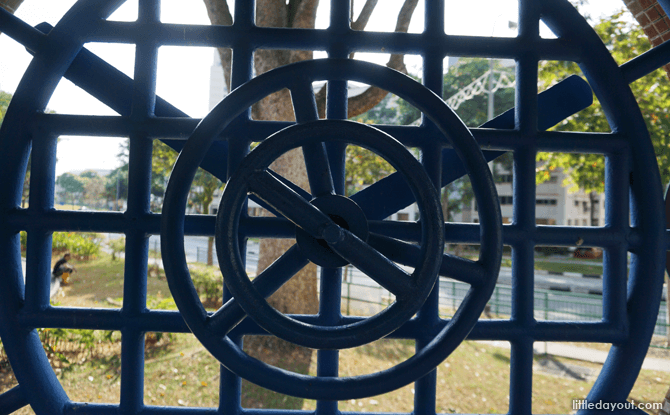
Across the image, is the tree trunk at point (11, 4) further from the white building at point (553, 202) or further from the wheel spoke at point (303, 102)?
the white building at point (553, 202)

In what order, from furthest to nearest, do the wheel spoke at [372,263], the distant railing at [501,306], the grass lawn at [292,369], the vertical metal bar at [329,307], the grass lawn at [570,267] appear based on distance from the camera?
the grass lawn at [570,267] → the distant railing at [501,306] → the grass lawn at [292,369] → the vertical metal bar at [329,307] → the wheel spoke at [372,263]

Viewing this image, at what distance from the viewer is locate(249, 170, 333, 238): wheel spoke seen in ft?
2.90

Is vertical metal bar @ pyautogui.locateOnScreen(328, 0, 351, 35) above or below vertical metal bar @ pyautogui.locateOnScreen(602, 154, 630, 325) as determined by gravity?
above

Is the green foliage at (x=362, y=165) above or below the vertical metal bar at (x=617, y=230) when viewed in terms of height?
above

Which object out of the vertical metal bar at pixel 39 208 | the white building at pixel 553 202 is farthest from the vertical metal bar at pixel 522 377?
the white building at pixel 553 202

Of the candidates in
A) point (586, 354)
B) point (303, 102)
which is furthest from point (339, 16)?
point (586, 354)

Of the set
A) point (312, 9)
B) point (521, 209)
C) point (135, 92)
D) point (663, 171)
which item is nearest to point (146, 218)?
point (135, 92)

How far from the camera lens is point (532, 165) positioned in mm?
1229

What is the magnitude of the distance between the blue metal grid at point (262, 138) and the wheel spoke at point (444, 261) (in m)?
0.16

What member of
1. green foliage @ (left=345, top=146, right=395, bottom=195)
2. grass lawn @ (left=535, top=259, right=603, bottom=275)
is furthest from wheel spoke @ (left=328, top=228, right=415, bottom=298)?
grass lawn @ (left=535, top=259, right=603, bottom=275)

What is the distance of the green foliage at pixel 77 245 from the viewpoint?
34.9 ft

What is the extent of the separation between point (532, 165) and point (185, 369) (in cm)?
456

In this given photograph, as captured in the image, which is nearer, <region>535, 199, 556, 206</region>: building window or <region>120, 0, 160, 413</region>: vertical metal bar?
<region>120, 0, 160, 413</region>: vertical metal bar

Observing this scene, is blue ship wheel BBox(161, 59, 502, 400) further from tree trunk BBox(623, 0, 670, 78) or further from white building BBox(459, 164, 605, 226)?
white building BBox(459, 164, 605, 226)
